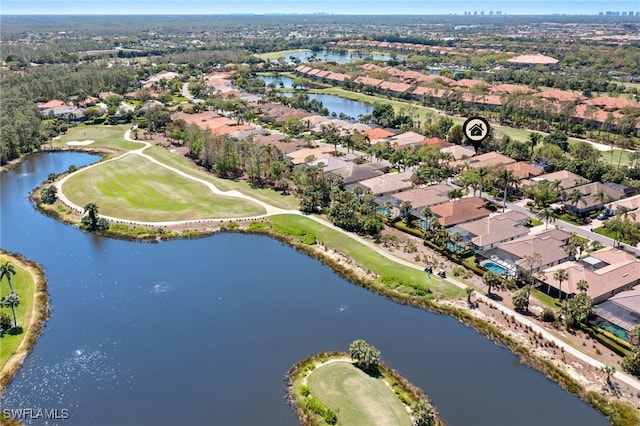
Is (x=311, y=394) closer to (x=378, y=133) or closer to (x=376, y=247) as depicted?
(x=376, y=247)

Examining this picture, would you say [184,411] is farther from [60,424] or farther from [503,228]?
[503,228]

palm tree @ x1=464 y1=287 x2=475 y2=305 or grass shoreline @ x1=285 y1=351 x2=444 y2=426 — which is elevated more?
palm tree @ x1=464 y1=287 x2=475 y2=305

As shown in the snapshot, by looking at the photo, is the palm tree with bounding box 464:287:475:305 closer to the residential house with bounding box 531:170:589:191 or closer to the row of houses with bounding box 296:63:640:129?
the residential house with bounding box 531:170:589:191

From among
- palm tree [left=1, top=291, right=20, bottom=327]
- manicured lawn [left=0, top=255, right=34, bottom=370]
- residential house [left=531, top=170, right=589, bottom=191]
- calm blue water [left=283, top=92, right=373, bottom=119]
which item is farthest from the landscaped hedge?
calm blue water [left=283, top=92, right=373, bottom=119]

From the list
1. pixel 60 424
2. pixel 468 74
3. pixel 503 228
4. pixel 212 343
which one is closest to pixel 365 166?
pixel 503 228

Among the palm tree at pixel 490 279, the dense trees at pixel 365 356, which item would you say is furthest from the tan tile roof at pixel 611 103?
the dense trees at pixel 365 356

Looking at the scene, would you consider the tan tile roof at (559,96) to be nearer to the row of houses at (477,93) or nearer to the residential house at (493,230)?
the row of houses at (477,93)
